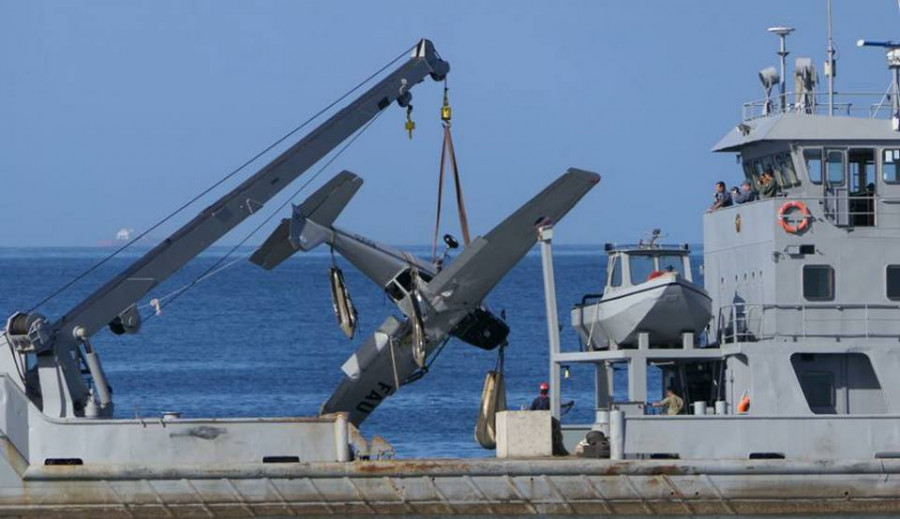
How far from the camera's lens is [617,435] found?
26.9m

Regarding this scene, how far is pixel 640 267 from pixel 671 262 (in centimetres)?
61

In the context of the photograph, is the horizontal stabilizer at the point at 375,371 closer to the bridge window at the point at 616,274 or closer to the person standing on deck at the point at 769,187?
the bridge window at the point at 616,274

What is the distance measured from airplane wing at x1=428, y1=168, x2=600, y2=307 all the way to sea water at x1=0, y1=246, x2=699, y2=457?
161 cm

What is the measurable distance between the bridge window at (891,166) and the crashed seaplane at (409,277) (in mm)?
4334

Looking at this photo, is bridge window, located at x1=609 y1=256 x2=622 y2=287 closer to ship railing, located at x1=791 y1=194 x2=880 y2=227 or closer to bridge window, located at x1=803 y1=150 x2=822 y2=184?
ship railing, located at x1=791 y1=194 x2=880 y2=227

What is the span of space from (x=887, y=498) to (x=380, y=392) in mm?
8492

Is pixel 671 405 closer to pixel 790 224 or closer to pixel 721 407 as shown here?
pixel 721 407

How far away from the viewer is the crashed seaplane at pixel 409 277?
1186 inches

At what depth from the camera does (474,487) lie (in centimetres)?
2648

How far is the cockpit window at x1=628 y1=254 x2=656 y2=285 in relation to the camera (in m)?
30.4

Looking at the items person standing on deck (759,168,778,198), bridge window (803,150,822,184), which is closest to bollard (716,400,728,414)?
person standing on deck (759,168,778,198)

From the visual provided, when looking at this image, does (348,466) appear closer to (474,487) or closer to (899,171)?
(474,487)

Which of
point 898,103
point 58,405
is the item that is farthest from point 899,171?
point 58,405

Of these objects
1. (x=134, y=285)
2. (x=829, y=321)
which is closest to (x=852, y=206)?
(x=829, y=321)
